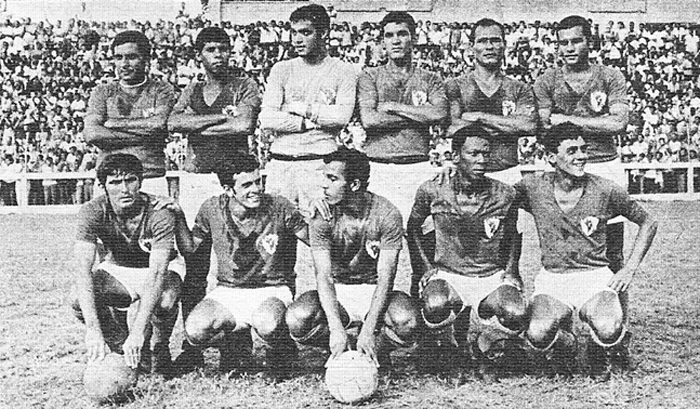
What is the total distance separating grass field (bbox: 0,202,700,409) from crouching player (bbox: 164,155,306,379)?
9.4 inches

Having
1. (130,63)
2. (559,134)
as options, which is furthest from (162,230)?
(559,134)

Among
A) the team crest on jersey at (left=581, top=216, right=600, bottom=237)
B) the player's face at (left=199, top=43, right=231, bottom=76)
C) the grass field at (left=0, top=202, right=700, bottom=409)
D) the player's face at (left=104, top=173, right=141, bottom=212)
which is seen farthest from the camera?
the player's face at (left=199, top=43, right=231, bottom=76)

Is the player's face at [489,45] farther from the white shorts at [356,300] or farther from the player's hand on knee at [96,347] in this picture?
the player's hand on knee at [96,347]

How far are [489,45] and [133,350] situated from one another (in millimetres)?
3065

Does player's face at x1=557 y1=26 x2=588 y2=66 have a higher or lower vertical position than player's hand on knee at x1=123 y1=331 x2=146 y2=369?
higher

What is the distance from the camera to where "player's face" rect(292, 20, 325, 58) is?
5.85m

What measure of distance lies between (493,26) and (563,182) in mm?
1205

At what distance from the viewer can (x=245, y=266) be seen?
219 inches

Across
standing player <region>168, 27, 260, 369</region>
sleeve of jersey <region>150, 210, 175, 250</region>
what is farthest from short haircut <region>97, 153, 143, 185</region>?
standing player <region>168, 27, 260, 369</region>

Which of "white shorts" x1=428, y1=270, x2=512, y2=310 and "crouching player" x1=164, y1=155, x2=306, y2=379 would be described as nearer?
"crouching player" x1=164, y1=155, x2=306, y2=379

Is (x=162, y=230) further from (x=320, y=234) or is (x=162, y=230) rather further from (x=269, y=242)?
(x=320, y=234)

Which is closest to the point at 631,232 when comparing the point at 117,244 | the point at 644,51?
the point at 117,244

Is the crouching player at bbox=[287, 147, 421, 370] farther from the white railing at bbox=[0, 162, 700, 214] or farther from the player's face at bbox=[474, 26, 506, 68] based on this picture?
the white railing at bbox=[0, 162, 700, 214]

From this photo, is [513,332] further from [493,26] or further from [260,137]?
[260,137]
